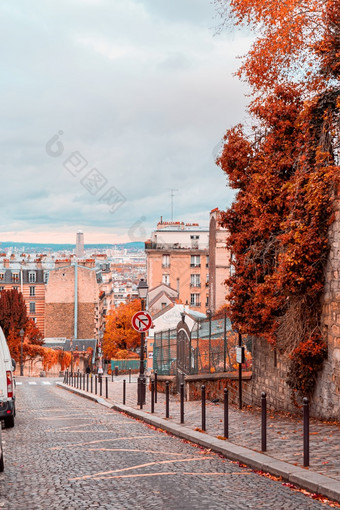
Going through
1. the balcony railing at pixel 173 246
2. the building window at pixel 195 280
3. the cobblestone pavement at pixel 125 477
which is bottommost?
the cobblestone pavement at pixel 125 477

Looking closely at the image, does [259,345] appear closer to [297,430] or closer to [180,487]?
[297,430]

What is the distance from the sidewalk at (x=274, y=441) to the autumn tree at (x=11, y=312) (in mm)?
62255

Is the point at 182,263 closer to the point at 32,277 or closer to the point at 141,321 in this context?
the point at 32,277

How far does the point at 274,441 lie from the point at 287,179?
702 centimetres

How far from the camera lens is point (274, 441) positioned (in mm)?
11688

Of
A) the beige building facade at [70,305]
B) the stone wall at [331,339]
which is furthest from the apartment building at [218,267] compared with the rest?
the stone wall at [331,339]

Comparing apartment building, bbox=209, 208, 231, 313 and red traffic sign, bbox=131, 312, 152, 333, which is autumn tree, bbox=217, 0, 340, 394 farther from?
apartment building, bbox=209, 208, 231, 313

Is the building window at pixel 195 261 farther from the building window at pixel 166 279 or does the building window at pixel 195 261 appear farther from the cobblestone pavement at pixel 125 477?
the cobblestone pavement at pixel 125 477

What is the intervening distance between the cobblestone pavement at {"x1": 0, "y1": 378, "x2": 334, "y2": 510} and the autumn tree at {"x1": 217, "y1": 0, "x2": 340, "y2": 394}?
154 inches

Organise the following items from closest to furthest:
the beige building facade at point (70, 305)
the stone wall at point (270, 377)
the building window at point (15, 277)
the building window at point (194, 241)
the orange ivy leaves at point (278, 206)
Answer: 1. the orange ivy leaves at point (278, 206)
2. the stone wall at point (270, 377)
3. the building window at point (194, 241)
4. the beige building facade at point (70, 305)
5. the building window at point (15, 277)

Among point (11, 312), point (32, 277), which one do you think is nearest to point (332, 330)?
point (11, 312)

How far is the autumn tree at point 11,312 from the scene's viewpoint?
3073 inches

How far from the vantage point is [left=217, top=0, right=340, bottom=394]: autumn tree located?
47.6 feet

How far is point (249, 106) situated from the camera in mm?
17875
